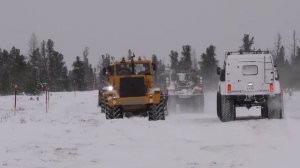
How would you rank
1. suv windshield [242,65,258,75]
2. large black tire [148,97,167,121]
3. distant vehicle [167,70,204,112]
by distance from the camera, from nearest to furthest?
suv windshield [242,65,258,75] → large black tire [148,97,167,121] → distant vehicle [167,70,204,112]

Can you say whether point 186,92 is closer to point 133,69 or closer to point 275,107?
point 133,69

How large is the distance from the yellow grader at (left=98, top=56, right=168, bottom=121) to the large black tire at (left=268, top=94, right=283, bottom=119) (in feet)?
12.8

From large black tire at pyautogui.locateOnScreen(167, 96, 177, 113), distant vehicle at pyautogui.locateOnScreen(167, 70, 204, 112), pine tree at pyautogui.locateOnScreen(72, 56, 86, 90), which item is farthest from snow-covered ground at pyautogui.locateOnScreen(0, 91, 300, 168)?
pine tree at pyautogui.locateOnScreen(72, 56, 86, 90)

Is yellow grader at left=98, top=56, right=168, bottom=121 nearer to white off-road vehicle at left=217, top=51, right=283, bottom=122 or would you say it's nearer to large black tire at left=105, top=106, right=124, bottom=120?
large black tire at left=105, top=106, right=124, bottom=120

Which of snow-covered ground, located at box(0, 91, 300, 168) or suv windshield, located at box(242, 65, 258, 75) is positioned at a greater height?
suv windshield, located at box(242, 65, 258, 75)

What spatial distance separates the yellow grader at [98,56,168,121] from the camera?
20781mm

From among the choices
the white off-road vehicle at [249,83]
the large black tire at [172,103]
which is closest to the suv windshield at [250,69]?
the white off-road vehicle at [249,83]

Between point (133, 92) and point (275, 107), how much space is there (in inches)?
213

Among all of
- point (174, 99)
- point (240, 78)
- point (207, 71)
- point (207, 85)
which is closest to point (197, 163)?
point (240, 78)

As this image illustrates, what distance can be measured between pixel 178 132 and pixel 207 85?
73219 mm

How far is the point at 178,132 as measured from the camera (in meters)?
14.7

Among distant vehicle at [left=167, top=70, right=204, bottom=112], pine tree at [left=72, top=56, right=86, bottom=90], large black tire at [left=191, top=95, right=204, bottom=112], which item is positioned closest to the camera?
large black tire at [left=191, top=95, right=204, bottom=112]

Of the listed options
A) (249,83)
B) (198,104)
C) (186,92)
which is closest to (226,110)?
(249,83)

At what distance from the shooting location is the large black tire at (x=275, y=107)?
1866 centimetres
